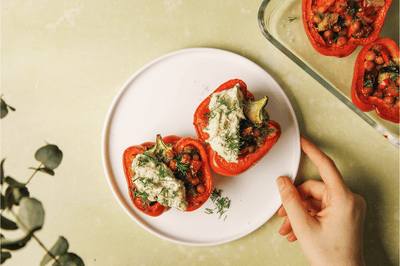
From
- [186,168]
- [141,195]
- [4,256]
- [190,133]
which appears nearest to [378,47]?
[190,133]

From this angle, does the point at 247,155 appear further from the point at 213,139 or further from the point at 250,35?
the point at 250,35

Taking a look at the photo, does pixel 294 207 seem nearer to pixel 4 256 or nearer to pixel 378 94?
pixel 378 94

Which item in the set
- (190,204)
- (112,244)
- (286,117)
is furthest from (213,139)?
(112,244)

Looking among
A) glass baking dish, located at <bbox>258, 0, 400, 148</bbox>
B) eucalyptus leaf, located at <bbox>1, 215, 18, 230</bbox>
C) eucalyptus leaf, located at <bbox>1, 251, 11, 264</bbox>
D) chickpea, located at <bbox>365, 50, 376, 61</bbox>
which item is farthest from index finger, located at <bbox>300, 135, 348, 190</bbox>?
eucalyptus leaf, located at <bbox>1, 251, 11, 264</bbox>

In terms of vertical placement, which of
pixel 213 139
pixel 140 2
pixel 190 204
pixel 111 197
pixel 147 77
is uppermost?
pixel 140 2

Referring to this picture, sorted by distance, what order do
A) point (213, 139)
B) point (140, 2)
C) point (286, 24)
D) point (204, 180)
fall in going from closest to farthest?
point (213, 139)
point (204, 180)
point (286, 24)
point (140, 2)

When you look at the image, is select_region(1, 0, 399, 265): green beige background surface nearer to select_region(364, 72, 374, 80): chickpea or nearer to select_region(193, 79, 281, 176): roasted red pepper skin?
select_region(364, 72, 374, 80): chickpea

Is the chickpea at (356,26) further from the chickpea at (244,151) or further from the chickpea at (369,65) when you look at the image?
the chickpea at (244,151)

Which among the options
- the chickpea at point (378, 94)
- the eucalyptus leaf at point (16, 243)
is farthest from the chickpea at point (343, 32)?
the eucalyptus leaf at point (16, 243)
